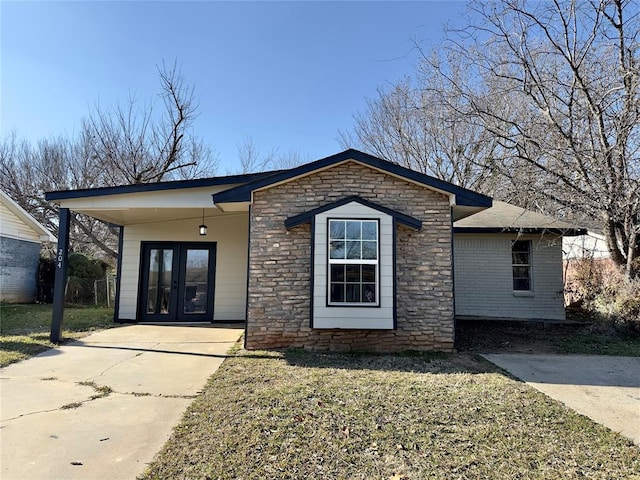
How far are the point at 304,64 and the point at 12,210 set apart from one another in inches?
500

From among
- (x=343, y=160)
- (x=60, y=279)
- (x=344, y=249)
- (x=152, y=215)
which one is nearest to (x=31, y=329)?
(x=60, y=279)

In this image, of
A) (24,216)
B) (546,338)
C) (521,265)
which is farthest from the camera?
(24,216)

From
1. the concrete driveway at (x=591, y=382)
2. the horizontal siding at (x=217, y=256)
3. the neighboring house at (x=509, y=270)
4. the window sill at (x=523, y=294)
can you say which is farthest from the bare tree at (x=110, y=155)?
the concrete driveway at (x=591, y=382)

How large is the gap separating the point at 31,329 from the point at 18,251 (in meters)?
8.68

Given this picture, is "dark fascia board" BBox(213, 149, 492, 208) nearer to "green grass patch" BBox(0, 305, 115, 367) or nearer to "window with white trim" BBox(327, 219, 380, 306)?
"window with white trim" BBox(327, 219, 380, 306)

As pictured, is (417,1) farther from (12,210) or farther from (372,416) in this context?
(12,210)

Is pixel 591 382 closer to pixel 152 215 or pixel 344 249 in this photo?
pixel 344 249

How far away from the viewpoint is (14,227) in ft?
49.1

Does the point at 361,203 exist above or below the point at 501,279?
above

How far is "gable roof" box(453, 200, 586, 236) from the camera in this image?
1019 cm

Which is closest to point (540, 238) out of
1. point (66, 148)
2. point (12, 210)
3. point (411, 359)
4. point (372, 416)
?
point (411, 359)

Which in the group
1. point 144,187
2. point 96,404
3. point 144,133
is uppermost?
point 144,133

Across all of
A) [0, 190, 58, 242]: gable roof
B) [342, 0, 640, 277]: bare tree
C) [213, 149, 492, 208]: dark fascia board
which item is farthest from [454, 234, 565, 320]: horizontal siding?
[0, 190, 58, 242]: gable roof

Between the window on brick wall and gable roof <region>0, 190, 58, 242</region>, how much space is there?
58.5 ft
